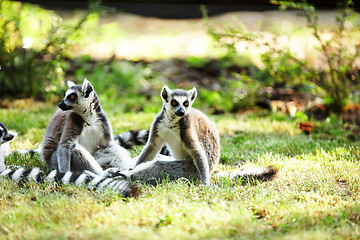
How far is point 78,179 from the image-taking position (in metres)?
3.21

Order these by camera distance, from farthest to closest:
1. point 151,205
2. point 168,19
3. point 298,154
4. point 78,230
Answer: point 168,19 < point 298,154 < point 151,205 < point 78,230

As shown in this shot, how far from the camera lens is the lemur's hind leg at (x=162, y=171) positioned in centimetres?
338

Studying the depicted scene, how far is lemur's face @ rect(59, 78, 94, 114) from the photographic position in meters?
3.71

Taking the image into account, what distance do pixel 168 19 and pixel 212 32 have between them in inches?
191

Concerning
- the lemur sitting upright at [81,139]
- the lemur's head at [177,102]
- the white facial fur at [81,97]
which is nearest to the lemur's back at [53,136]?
the lemur sitting upright at [81,139]

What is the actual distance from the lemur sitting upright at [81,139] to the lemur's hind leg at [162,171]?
42 centimetres

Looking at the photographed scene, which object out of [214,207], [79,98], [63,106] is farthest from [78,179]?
[214,207]

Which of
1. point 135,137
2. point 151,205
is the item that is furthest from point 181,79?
point 151,205

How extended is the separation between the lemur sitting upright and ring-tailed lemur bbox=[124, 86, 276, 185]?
439 mm

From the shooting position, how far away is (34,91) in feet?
21.7

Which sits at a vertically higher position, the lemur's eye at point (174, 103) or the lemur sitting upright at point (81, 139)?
the lemur's eye at point (174, 103)

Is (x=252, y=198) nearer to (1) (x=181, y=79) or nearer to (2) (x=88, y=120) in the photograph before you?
(2) (x=88, y=120)

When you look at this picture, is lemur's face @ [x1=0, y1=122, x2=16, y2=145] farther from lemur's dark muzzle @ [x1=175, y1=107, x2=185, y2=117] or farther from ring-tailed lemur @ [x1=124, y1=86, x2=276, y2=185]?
lemur's dark muzzle @ [x1=175, y1=107, x2=185, y2=117]

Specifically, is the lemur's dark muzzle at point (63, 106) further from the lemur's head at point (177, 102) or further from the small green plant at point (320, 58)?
the small green plant at point (320, 58)
